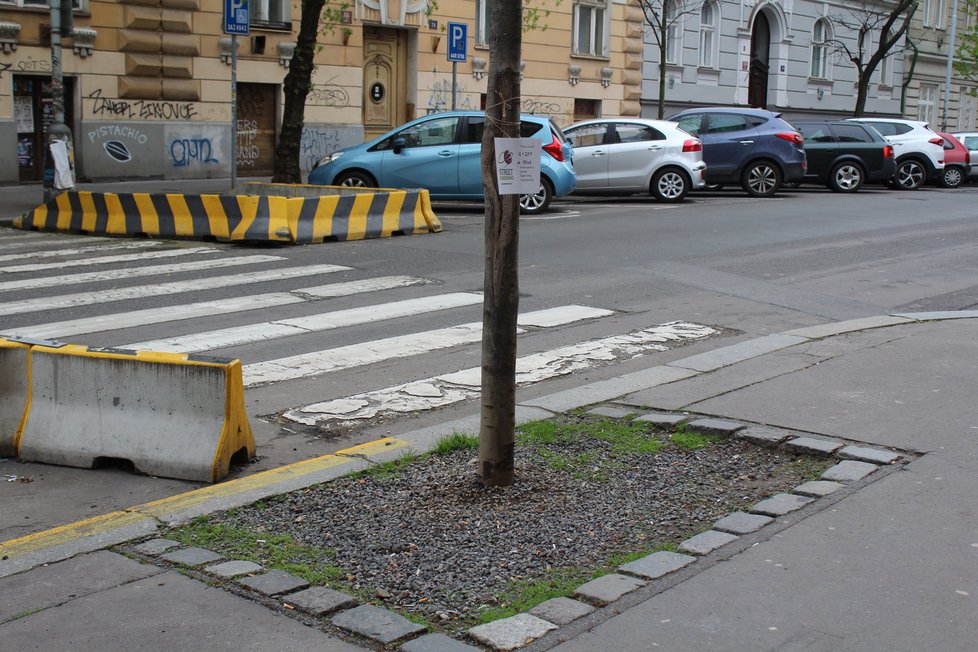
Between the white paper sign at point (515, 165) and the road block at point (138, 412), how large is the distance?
5.76 ft

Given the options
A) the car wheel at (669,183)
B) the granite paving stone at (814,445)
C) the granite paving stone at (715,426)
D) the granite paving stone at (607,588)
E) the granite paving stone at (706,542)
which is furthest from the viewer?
the car wheel at (669,183)

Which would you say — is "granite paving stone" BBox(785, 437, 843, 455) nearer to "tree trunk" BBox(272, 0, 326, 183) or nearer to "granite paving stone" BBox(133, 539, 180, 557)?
"granite paving stone" BBox(133, 539, 180, 557)

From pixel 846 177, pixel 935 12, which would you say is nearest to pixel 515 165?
pixel 846 177

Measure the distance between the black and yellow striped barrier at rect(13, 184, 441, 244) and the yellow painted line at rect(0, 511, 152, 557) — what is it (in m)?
8.96

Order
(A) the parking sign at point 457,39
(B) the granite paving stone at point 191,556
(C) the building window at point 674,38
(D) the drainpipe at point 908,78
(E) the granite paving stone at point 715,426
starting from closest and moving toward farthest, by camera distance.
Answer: (B) the granite paving stone at point 191,556 < (E) the granite paving stone at point 715,426 < (A) the parking sign at point 457,39 < (C) the building window at point 674,38 < (D) the drainpipe at point 908,78

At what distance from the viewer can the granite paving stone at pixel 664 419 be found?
6645 mm

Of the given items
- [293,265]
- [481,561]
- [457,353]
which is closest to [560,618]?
[481,561]

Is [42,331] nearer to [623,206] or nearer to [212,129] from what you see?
[623,206]

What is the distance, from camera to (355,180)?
59.5ft

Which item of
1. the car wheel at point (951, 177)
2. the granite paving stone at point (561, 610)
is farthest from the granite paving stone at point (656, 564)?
the car wheel at point (951, 177)

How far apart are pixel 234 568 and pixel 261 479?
4.02 ft

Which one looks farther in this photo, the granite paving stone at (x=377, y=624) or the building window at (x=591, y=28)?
the building window at (x=591, y=28)

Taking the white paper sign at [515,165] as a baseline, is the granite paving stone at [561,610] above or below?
below

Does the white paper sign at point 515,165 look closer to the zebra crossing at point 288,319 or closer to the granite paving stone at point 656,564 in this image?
the granite paving stone at point 656,564
